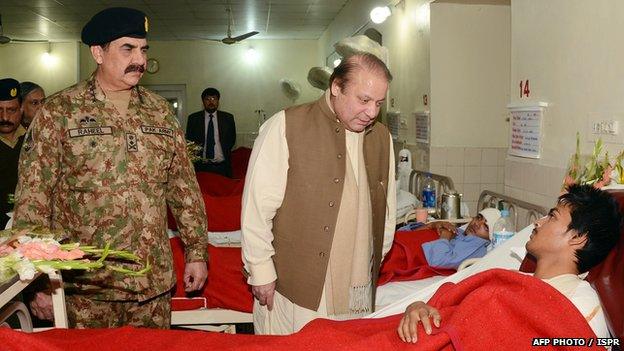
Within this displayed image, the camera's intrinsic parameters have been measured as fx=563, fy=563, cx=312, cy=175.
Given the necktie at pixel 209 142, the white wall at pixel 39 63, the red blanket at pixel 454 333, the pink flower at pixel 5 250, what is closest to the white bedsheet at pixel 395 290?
the red blanket at pixel 454 333

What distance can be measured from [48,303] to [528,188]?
2973mm

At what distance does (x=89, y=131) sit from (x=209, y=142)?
6464 millimetres

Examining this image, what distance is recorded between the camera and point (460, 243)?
3557 millimetres

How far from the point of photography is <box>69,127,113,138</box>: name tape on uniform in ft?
7.25

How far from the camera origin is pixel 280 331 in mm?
2477

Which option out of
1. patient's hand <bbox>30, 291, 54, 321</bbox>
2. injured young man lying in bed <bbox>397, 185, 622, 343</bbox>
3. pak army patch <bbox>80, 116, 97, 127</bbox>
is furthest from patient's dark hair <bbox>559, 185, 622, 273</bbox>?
patient's hand <bbox>30, 291, 54, 321</bbox>

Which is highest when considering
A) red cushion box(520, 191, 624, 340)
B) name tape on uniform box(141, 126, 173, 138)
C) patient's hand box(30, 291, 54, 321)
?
name tape on uniform box(141, 126, 173, 138)

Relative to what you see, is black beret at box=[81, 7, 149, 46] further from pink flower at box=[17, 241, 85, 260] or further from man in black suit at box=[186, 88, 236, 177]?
man in black suit at box=[186, 88, 236, 177]

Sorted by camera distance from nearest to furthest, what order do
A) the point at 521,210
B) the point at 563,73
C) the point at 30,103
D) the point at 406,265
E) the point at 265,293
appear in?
the point at 265,293
the point at 563,73
the point at 406,265
the point at 521,210
the point at 30,103

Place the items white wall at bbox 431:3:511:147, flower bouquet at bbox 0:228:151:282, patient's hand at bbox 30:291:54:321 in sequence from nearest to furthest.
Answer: flower bouquet at bbox 0:228:151:282
patient's hand at bbox 30:291:54:321
white wall at bbox 431:3:511:147

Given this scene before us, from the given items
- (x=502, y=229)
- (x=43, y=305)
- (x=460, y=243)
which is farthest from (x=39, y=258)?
(x=502, y=229)

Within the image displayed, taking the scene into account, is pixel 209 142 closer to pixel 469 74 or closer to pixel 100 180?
pixel 469 74

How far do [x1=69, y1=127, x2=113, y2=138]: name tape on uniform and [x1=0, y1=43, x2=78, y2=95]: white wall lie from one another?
1071cm

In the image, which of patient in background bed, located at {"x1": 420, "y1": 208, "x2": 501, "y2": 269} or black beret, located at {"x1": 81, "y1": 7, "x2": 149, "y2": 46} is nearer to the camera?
black beret, located at {"x1": 81, "y1": 7, "x2": 149, "y2": 46}
